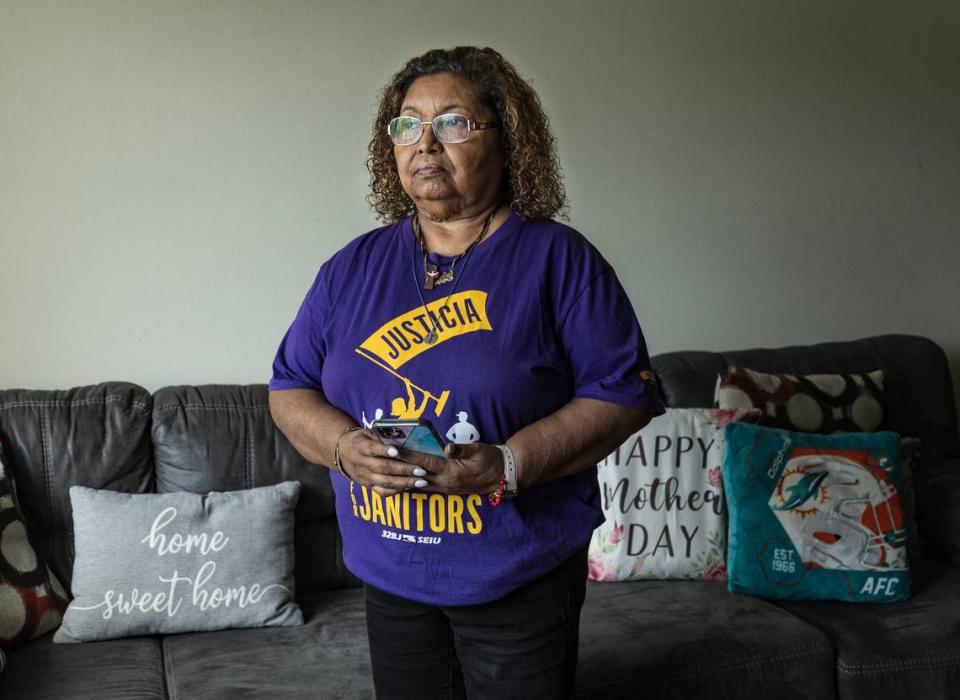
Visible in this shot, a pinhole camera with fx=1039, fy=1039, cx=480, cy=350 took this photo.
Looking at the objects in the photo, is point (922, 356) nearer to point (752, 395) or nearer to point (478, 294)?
point (752, 395)

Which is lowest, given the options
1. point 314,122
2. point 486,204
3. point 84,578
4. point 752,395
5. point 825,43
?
point 84,578

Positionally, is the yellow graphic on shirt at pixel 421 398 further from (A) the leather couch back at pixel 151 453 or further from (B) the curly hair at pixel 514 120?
(A) the leather couch back at pixel 151 453

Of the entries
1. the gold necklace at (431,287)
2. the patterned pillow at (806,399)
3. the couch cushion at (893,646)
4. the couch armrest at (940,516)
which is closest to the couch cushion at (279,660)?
the gold necklace at (431,287)

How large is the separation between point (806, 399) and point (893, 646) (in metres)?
0.70

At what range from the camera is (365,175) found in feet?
8.83

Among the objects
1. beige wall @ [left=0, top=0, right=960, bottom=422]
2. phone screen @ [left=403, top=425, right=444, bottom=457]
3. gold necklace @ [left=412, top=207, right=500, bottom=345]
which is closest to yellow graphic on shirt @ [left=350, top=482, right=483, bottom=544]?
phone screen @ [left=403, top=425, right=444, bottom=457]

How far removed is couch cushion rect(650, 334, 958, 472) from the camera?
278 cm

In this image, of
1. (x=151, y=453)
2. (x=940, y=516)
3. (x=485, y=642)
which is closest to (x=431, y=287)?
(x=485, y=642)

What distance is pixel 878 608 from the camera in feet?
7.50

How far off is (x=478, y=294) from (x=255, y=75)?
4.75 ft

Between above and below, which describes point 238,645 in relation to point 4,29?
below

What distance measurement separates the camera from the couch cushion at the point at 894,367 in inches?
109

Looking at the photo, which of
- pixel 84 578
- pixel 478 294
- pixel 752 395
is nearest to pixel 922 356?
pixel 752 395

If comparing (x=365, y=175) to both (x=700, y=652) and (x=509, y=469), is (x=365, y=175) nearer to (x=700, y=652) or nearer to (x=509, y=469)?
(x=700, y=652)
